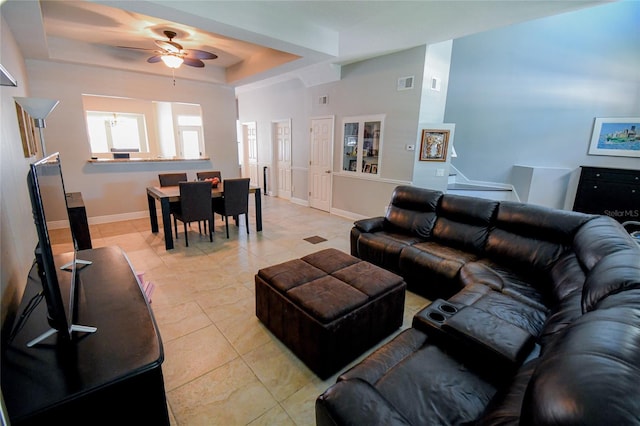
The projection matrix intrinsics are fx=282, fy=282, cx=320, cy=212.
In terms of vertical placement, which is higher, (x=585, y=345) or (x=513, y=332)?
(x=585, y=345)

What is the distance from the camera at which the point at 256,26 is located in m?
3.23

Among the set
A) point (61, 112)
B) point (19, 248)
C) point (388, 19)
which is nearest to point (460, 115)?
point (388, 19)

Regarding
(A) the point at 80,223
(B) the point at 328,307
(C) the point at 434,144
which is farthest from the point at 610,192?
(A) the point at 80,223

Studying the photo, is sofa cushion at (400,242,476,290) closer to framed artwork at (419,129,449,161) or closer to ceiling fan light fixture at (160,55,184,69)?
framed artwork at (419,129,449,161)

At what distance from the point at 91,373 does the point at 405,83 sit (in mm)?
4905

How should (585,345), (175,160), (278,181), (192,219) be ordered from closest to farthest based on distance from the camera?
(585,345) < (192,219) < (175,160) < (278,181)

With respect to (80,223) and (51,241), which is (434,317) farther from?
(80,223)

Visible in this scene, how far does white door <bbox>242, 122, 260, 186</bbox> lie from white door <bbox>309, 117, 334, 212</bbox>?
2458mm

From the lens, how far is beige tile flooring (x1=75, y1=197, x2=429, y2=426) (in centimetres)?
165

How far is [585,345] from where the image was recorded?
0.74 metres

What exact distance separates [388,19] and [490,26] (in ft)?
4.05

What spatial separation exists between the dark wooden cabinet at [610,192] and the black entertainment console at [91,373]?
6.76m

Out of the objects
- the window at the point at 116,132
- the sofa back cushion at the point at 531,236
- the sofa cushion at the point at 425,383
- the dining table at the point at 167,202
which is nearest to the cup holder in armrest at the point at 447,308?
the sofa cushion at the point at 425,383

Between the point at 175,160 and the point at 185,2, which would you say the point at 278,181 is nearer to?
the point at 175,160
